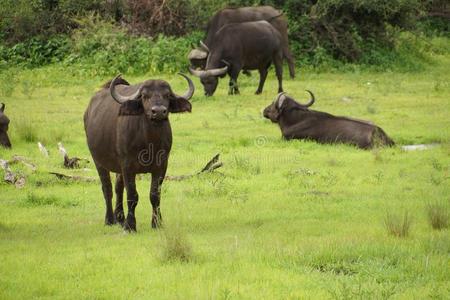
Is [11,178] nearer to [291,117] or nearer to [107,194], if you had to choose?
[107,194]

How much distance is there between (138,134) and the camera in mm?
9000

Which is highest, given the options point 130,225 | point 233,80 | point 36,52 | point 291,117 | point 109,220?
point 130,225

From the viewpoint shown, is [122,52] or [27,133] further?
[122,52]

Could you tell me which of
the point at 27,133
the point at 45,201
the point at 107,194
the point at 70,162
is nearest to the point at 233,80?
the point at 27,133

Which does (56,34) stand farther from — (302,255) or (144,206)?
(302,255)

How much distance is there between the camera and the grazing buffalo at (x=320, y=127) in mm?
14719

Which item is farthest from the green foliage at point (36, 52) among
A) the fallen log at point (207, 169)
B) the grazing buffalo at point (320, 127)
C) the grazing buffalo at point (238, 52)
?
the fallen log at point (207, 169)

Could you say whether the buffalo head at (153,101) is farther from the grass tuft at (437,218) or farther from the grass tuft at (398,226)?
the grass tuft at (437,218)

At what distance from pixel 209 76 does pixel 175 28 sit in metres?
7.40

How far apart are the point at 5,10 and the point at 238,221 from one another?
2218cm

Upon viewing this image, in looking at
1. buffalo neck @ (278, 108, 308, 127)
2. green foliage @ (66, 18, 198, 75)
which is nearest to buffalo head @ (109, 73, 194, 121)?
buffalo neck @ (278, 108, 308, 127)

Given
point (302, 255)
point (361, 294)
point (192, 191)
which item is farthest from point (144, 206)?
point (361, 294)

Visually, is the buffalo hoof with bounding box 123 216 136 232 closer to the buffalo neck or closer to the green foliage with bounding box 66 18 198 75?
the buffalo neck

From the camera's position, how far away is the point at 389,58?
29375 millimetres
